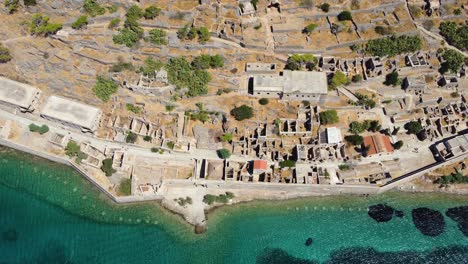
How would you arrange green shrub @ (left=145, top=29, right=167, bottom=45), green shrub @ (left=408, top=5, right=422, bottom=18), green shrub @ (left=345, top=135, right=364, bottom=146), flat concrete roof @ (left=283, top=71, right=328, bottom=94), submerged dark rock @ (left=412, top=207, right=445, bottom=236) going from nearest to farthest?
submerged dark rock @ (left=412, top=207, right=445, bottom=236)
green shrub @ (left=345, top=135, right=364, bottom=146)
flat concrete roof @ (left=283, top=71, right=328, bottom=94)
green shrub @ (left=145, top=29, right=167, bottom=45)
green shrub @ (left=408, top=5, right=422, bottom=18)

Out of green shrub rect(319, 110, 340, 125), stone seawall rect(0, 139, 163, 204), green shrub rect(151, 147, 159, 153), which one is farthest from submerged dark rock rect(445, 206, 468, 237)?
green shrub rect(151, 147, 159, 153)

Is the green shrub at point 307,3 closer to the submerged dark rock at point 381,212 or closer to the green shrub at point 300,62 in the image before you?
the green shrub at point 300,62

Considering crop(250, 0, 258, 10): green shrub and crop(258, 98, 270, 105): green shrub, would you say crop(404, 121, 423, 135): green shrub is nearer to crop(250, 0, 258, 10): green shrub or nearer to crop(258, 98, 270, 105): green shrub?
crop(258, 98, 270, 105): green shrub

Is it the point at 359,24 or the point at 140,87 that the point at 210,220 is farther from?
the point at 359,24

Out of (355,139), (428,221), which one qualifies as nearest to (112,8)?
(355,139)

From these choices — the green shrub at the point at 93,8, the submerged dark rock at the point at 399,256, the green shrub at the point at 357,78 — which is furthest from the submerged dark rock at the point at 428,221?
the green shrub at the point at 93,8

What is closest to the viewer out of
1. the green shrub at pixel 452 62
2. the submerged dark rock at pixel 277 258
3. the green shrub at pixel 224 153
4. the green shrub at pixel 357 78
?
the submerged dark rock at pixel 277 258
